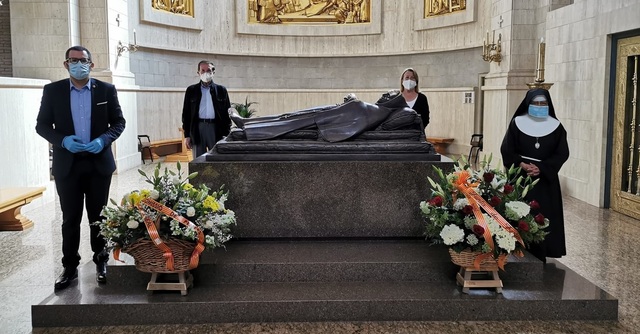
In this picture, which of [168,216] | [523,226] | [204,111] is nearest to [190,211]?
[168,216]

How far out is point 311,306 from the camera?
390 cm

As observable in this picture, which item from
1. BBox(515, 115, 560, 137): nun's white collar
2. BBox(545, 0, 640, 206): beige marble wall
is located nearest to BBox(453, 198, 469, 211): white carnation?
BBox(515, 115, 560, 137): nun's white collar

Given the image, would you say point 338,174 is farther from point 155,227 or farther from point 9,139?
point 9,139

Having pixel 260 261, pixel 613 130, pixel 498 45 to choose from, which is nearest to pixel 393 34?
pixel 498 45

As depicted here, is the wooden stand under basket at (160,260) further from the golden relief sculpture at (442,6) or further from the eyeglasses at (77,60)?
the golden relief sculpture at (442,6)

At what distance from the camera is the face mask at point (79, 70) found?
424cm

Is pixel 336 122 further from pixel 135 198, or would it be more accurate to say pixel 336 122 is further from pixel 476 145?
pixel 476 145

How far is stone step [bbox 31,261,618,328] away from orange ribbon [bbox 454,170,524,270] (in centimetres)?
26

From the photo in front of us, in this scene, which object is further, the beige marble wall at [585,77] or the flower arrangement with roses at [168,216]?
the beige marble wall at [585,77]

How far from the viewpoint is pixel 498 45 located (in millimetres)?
10867

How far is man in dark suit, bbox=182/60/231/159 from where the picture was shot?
6883 mm

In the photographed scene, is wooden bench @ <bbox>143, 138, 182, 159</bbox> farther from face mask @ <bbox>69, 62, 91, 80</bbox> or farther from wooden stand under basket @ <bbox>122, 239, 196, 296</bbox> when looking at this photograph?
wooden stand under basket @ <bbox>122, 239, 196, 296</bbox>

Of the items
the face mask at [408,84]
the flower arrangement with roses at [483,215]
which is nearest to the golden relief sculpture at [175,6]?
the face mask at [408,84]

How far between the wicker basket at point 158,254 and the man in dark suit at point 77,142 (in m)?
0.52
